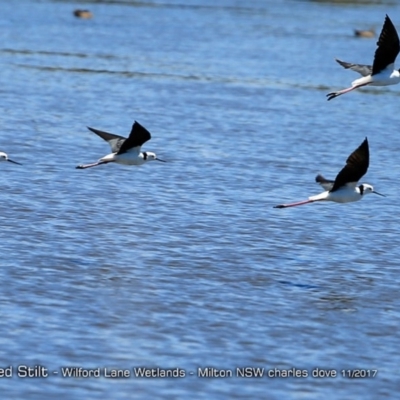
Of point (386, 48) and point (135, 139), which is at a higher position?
point (386, 48)

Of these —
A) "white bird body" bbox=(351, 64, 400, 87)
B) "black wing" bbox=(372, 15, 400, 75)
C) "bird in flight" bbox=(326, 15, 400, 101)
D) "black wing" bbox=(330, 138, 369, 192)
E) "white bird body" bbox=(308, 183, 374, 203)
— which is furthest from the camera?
"white bird body" bbox=(351, 64, 400, 87)

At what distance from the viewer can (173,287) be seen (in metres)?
11.4

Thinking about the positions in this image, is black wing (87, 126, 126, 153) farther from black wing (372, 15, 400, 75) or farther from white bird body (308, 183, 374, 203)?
black wing (372, 15, 400, 75)

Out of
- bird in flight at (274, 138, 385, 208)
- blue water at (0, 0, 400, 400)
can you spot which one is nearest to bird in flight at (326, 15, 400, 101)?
blue water at (0, 0, 400, 400)

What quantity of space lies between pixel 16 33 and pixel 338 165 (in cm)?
2399

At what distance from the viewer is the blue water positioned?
30.5 feet

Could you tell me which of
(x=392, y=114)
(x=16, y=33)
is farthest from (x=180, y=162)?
(x=16, y=33)

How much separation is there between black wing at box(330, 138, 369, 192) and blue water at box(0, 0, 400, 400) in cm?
93

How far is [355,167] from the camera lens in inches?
468

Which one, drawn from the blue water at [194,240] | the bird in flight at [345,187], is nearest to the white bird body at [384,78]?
the blue water at [194,240]

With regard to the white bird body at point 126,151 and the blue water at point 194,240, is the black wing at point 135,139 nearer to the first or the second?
the white bird body at point 126,151

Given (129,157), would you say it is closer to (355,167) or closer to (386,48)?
(355,167)

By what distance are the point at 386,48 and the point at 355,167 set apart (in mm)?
3045

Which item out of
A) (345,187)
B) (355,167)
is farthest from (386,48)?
(355,167)
